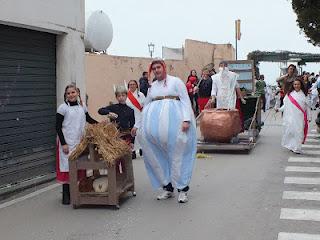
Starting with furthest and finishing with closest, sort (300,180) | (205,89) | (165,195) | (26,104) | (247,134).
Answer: (205,89) < (247,134) < (300,180) < (26,104) < (165,195)

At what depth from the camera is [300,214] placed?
6.94 meters

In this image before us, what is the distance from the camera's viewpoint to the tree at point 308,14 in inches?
1063

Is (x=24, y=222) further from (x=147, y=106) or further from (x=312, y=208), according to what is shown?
(x=312, y=208)

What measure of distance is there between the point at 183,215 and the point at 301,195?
1988 mm

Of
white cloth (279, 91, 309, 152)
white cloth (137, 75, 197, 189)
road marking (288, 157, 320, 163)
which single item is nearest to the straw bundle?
white cloth (137, 75, 197, 189)

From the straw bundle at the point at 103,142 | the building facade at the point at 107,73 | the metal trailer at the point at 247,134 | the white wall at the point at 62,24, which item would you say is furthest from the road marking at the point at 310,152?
the building facade at the point at 107,73

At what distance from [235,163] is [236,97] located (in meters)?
2.80

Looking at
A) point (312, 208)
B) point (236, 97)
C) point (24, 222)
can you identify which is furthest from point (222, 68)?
point (24, 222)

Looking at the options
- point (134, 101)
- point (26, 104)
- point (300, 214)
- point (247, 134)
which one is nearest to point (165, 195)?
point (300, 214)

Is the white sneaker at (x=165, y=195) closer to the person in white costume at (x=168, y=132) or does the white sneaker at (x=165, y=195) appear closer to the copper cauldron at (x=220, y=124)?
the person in white costume at (x=168, y=132)

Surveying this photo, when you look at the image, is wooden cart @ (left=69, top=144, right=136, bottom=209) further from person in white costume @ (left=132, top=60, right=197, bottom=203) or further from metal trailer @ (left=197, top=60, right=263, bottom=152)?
metal trailer @ (left=197, top=60, right=263, bottom=152)

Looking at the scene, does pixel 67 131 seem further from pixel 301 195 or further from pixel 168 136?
pixel 301 195

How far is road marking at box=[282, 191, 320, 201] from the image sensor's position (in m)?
7.84

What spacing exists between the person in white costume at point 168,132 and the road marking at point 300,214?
1.30m
